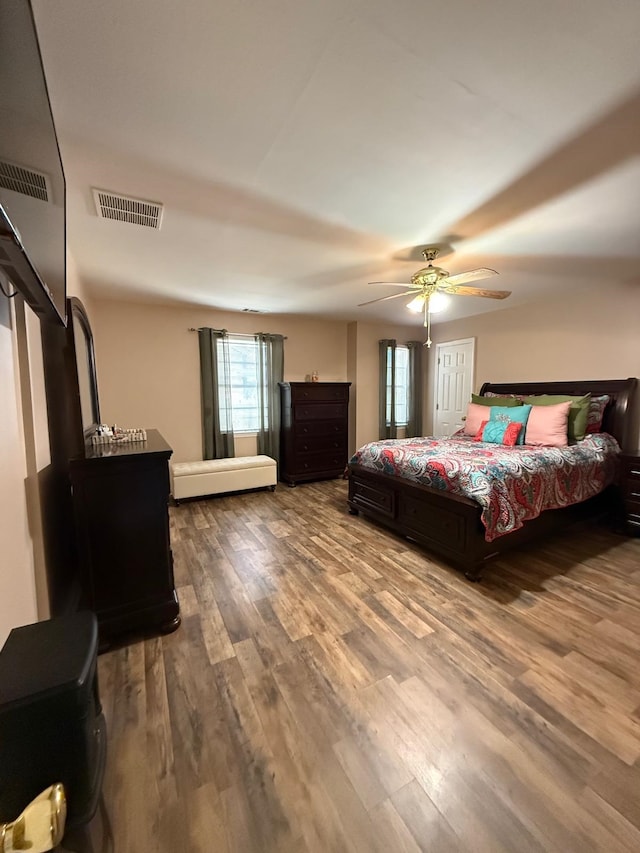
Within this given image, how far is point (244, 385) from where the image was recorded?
4805 mm

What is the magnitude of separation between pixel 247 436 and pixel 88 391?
8.59 feet

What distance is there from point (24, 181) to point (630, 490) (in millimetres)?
4506

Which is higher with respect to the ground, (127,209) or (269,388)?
(127,209)

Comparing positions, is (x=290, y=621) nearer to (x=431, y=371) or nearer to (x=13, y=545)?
(x=13, y=545)

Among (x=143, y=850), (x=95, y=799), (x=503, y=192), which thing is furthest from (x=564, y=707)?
(x=503, y=192)

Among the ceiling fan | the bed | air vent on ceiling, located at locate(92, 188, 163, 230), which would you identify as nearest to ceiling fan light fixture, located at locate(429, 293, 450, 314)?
the ceiling fan

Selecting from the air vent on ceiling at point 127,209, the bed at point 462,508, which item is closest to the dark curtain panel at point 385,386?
the bed at point 462,508

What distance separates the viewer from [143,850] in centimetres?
98

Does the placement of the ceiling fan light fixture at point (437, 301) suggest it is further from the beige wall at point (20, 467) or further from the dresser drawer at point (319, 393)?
the beige wall at point (20, 467)

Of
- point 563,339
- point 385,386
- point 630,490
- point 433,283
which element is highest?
point 433,283

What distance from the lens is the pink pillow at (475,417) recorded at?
4.04 meters

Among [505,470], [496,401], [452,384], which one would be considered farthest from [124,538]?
[452,384]

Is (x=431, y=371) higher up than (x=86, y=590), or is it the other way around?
(x=431, y=371)

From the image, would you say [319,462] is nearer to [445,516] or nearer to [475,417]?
[475,417]
